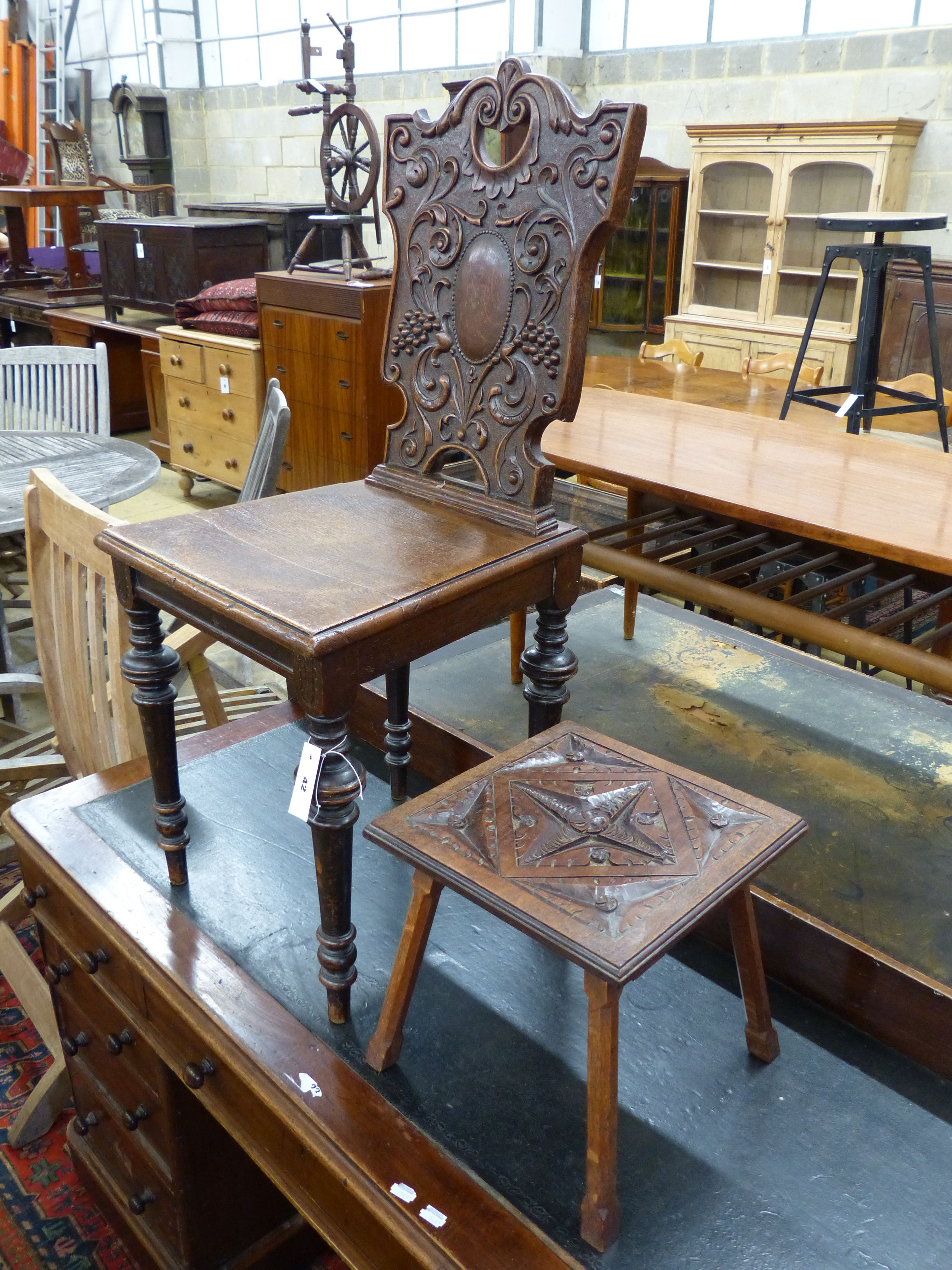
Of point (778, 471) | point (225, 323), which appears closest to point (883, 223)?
point (778, 471)

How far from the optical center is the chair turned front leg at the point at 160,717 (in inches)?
49.9

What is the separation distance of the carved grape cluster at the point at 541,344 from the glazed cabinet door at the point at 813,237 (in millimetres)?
3789

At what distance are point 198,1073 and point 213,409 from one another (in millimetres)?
4015

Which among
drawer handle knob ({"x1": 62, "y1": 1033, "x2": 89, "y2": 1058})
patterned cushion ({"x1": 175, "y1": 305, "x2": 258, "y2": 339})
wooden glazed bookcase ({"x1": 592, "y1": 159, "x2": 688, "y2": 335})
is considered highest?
wooden glazed bookcase ({"x1": 592, "y1": 159, "x2": 688, "y2": 335})

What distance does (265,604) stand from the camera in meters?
1.03

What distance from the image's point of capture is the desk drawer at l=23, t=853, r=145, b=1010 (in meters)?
1.34

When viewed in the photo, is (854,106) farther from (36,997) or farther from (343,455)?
(36,997)

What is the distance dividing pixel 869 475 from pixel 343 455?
2.73 metres

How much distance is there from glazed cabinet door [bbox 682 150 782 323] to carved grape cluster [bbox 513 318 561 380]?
4003 mm

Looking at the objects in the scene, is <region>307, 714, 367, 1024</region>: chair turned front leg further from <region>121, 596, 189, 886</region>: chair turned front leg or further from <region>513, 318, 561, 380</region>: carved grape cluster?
<region>513, 318, 561, 380</region>: carved grape cluster

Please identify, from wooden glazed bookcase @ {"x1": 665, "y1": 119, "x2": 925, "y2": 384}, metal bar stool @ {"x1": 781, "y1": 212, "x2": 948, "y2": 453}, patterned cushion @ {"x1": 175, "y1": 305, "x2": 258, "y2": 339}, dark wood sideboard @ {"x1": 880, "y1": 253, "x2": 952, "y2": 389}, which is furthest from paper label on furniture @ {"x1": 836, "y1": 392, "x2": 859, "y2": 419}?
patterned cushion @ {"x1": 175, "y1": 305, "x2": 258, "y2": 339}

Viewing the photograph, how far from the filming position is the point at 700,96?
4.82 metres

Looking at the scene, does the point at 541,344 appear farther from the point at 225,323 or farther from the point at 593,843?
the point at 225,323

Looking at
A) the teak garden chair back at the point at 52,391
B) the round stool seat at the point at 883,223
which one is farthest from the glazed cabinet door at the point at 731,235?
the teak garden chair back at the point at 52,391
